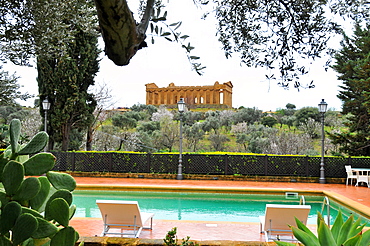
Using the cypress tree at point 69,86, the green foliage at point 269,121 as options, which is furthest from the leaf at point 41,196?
the green foliage at point 269,121

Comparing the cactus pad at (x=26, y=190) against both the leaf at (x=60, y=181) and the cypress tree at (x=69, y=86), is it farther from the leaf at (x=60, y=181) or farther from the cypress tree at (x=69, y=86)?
the cypress tree at (x=69, y=86)

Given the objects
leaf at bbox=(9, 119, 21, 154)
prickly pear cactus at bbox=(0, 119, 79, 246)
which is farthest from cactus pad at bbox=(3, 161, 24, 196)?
leaf at bbox=(9, 119, 21, 154)

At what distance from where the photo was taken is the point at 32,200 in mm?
1500

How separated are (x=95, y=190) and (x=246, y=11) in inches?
365

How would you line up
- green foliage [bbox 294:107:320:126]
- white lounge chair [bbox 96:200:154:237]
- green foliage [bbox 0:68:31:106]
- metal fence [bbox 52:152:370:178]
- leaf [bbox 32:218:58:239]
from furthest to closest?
green foliage [bbox 294:107:320:126] < metal fence [bbox 52:152:370:178] < green foliage [bbox 0:68:31:106] < white lounge chair [bbox 96:200:154:237] < leaf [bbox 32:218:58:239]

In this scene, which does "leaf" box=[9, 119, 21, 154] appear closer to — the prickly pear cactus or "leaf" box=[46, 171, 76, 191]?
the prickly pear cactus

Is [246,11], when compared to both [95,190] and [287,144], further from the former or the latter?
[287,144]

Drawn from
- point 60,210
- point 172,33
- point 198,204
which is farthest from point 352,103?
point 60,210

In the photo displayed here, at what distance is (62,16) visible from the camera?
5.14m

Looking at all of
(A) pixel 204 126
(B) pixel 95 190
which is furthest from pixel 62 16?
(A) pixel 204 126

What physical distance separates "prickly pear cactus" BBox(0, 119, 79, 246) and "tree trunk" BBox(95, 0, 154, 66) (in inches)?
25.7

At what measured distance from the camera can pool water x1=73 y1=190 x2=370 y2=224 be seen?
8.31m

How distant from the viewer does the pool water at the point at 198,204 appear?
8.31 m

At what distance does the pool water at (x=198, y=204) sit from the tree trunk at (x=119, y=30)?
254 inches
